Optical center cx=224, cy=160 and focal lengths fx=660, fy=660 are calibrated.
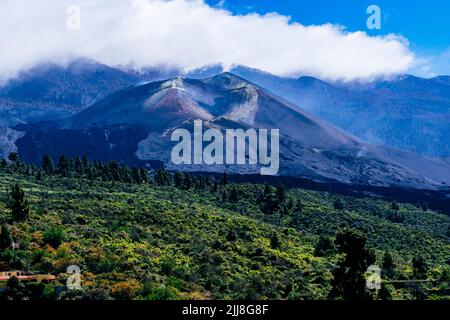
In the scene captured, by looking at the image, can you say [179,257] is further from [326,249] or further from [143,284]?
[326,249]

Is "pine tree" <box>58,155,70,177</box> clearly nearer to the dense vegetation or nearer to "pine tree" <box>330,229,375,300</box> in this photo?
the dense vegetation

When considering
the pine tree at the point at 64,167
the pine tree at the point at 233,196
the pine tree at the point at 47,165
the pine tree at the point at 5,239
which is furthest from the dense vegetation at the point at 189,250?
the pine tree at the point at 47,165

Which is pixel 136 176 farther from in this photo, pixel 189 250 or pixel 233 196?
pixel 189 250

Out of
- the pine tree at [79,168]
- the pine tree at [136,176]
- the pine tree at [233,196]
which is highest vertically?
the pine tree at [79,168]

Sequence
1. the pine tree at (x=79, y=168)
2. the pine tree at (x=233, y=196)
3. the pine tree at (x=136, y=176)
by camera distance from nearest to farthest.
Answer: the pine tree at (x=233, y=196) → the pine tree at (x=79, y=168) → the pine tree at (x=136, y=176)

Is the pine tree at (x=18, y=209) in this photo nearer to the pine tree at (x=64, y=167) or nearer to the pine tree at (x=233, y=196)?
the pine tree at (x=233, y=196)

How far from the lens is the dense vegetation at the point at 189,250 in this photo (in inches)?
2132

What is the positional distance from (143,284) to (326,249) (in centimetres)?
→ 3926

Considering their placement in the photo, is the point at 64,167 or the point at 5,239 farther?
the point at 64,167

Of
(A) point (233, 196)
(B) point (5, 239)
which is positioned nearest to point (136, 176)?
(A) point (233, 196)

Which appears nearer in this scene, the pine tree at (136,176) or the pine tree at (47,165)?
the pine tree at (47,165)

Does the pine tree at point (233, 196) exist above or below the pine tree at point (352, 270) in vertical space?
above

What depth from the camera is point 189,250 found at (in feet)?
234

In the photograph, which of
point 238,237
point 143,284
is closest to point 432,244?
point 238,237
